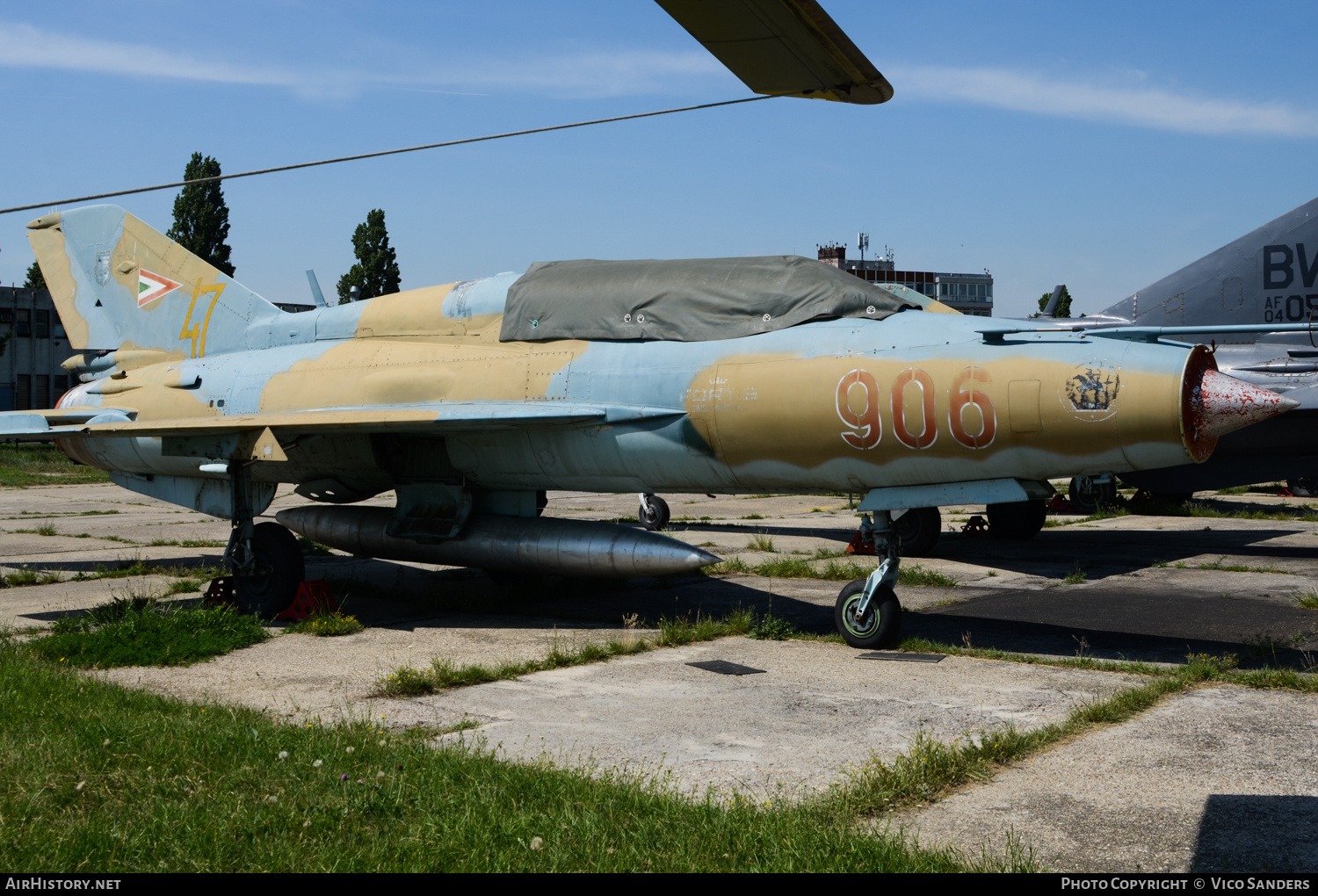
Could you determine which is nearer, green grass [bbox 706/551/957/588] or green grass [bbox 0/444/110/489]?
green grass [bbox 706/551/957/588]

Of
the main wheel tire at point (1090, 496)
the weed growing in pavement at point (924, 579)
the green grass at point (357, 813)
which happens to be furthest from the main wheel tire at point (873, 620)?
the main wheel tire at point (1090, 496)

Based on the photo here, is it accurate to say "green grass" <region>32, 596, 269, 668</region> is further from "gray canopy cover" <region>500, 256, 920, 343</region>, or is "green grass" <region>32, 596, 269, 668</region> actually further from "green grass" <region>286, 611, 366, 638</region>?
"gray canopy cover" <region>500, 256, 920, 343</region>

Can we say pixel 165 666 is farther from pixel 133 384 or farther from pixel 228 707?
pixel 133 384

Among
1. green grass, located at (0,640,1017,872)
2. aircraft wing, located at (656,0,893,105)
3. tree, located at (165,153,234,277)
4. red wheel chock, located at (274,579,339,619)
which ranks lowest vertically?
red wheel chock, located at (274,579,339,619)

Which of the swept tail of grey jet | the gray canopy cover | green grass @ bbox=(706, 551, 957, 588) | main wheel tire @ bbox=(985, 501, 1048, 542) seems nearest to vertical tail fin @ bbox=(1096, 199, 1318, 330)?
the swept tail of grey jet

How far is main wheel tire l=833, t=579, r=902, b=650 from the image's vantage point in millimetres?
8180

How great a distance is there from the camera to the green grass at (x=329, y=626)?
9164 mm

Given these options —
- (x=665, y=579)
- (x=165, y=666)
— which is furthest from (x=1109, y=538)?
(x=165, y=666)

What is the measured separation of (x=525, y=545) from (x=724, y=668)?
9.55ft

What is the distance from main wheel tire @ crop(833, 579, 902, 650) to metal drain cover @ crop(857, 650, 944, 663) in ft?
0.39

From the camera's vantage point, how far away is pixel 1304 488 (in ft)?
76.7

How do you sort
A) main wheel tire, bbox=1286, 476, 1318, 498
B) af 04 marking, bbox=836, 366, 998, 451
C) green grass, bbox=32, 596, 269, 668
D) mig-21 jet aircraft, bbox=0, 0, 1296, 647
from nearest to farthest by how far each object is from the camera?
1. mig-21 jet aircraft, bbox=0, 0, 1296, 647
2. af 04 marking, bbox=836, 366, 998, 451
3. green grass, bbox=32, 596, 269, 668
4. main wheel tire, bbox=1286, 476, 1318, 498

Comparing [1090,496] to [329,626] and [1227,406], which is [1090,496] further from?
[329,626]

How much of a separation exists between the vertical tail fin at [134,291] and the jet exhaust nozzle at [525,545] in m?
2.94
